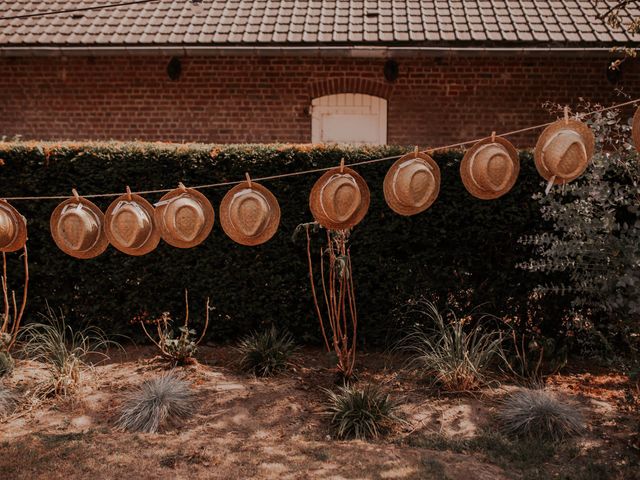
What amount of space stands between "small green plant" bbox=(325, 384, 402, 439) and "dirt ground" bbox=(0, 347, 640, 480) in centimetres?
10

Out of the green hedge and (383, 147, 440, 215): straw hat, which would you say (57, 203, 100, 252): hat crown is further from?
(383, 147, 440, 215): straw hat

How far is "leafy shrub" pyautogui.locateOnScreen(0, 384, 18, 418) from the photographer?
15.8 ft

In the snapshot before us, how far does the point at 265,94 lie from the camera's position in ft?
30.1

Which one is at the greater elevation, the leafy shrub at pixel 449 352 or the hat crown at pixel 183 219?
the hat crown at pixel 183 219

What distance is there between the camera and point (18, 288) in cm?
636

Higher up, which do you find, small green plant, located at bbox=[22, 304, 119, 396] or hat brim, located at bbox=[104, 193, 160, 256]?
hat brim, located at bbox=[104, 193, 160, 256]

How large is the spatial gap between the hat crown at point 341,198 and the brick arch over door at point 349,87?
5036mm

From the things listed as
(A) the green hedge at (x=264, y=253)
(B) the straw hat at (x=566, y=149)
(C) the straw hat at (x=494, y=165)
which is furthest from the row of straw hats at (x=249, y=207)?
(A) the green hedge at (x=264, y=253)

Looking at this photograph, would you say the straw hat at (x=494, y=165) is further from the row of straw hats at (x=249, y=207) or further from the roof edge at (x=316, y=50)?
the roof edge at (x=316, y=50)

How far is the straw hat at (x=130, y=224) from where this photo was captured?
4.33 metres

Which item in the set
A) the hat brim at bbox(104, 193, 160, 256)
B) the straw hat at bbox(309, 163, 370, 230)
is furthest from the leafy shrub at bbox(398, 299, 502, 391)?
the hat brim at bbox(104, 193, 160, 256)

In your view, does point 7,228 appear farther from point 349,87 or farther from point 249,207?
point 349,87

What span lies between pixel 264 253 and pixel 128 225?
74.4 inches

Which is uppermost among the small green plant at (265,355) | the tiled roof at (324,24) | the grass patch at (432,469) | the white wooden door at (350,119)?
the tiled roof at (324,24)
